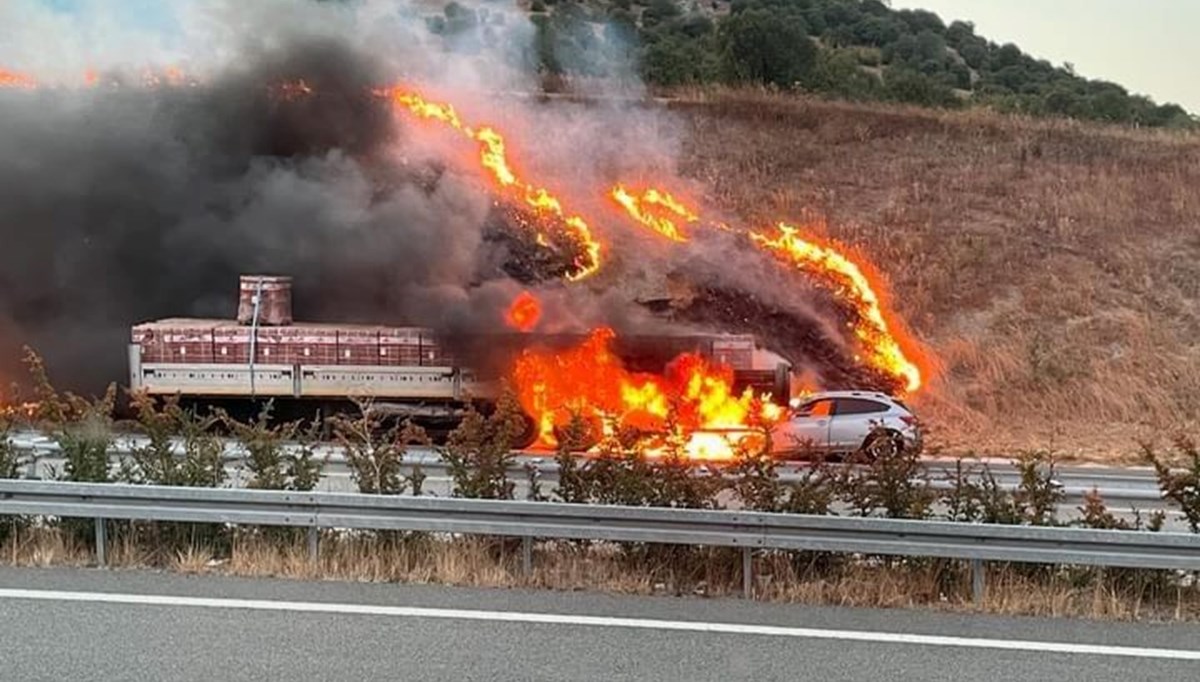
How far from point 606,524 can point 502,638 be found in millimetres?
1270

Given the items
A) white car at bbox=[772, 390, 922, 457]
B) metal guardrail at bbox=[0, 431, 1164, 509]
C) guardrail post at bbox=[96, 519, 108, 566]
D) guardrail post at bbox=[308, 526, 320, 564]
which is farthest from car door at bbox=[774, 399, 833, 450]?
guardrail post at bbox=[96, 519, 108, 566]

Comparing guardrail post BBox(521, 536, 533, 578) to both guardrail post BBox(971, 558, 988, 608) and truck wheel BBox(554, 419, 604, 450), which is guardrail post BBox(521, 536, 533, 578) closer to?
truck wheel BBox(554, 419, 604, 450)

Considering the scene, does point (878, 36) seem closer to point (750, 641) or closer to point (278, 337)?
point (278, 337)

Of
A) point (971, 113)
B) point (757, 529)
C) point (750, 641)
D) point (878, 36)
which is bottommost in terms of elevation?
point (750, 641)

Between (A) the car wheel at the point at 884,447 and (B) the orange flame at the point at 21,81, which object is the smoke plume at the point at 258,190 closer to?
(B) the orange flame at the point at 21,81

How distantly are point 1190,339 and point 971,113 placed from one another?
12.4 metres

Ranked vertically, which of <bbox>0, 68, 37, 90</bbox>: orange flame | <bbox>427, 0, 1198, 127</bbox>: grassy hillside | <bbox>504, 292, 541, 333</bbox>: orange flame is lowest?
<bbox>504, 292, 541, 333</bbox>: orange flame

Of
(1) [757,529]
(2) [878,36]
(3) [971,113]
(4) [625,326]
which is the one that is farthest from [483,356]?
(2) [878,36]

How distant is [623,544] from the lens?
25.5 ft

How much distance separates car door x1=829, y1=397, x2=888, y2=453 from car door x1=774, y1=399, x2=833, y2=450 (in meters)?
0.10

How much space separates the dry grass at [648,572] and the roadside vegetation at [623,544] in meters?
0.01

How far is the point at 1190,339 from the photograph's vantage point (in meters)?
23.9

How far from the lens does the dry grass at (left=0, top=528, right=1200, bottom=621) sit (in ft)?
23.6

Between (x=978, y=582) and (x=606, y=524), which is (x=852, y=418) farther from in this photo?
(x=606, y=524)
